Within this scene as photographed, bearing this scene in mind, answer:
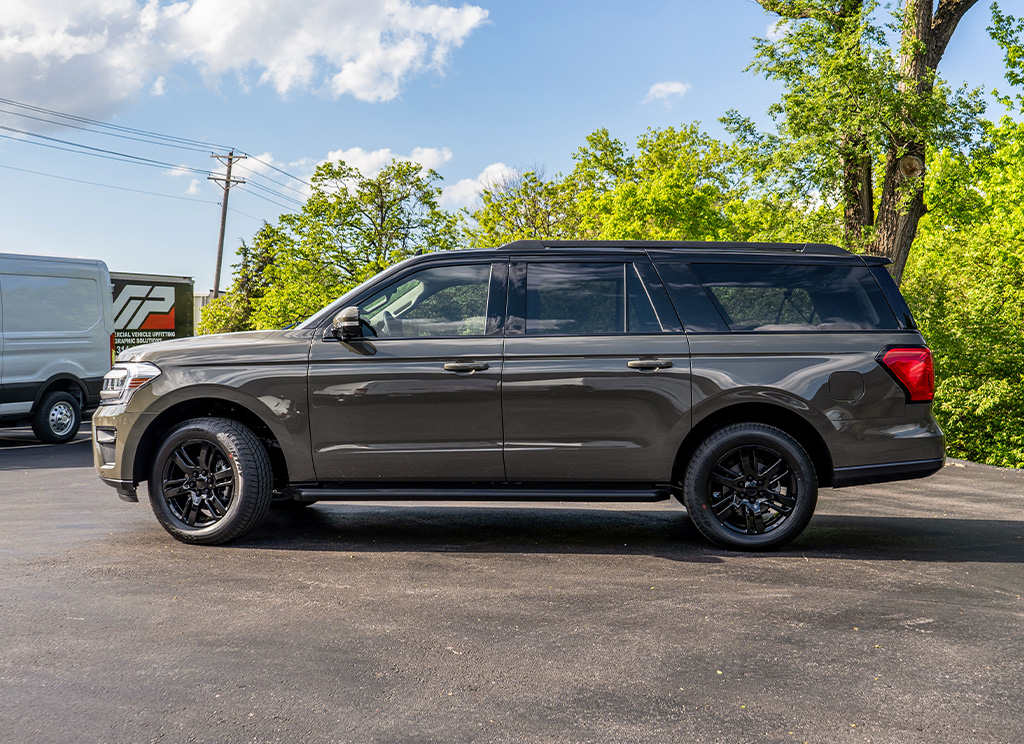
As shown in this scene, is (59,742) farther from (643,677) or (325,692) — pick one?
(643,677)

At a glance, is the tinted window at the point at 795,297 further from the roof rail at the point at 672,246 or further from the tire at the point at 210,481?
the tire at the point at 210,481

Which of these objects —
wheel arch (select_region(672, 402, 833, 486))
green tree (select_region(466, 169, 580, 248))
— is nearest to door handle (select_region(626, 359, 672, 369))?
wheel arch (select_region(672, 402, 833, 486))

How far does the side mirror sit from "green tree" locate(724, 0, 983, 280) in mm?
13613

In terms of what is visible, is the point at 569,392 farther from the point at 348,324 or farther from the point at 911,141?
the point at 911,141

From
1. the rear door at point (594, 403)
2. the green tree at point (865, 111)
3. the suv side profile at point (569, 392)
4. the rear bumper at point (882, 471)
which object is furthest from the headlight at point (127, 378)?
the green tree at point (865, 111)

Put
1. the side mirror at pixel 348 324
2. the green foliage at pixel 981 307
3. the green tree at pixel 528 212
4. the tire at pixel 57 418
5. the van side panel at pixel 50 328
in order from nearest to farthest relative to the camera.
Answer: the side mirror at pixel 348 324 < the van side panel at pixel 50 328 < the tire at pixel 57 418 < the green foliage at pixel 981 307 < the green tree at pixel 528 212

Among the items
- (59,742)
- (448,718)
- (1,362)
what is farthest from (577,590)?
(1,362)

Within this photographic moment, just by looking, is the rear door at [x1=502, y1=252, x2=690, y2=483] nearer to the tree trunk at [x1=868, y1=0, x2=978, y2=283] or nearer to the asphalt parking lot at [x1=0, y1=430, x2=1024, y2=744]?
the asphalt parking lot at [x1=0, y1=430, x2=1024, y2=744]

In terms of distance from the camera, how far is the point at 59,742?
115 inches

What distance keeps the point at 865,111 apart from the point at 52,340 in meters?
14.6

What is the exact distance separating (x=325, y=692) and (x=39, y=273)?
11623 mm

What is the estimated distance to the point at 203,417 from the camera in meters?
5.82

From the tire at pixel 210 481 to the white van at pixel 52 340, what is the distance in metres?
8.23

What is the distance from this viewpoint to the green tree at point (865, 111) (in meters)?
16.9
